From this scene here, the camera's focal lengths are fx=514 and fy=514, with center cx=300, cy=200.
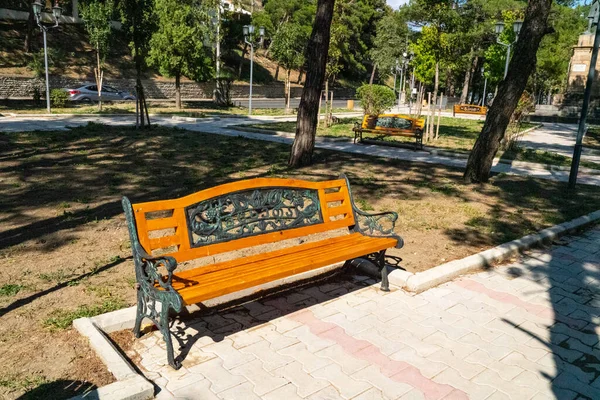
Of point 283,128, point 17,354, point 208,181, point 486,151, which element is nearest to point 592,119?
point 283,128

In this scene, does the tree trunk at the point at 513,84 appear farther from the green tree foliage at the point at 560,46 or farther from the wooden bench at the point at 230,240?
the green tree foliage at the point at 560,46

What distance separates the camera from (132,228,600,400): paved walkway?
318 centimetres

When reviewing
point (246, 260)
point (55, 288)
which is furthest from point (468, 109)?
point (55, 288)

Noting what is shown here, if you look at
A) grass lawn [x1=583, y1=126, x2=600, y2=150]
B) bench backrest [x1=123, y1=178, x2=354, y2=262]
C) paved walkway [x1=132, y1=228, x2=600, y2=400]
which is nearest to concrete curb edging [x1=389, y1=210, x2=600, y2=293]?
paved walkway [x1=132, y1=228, x2=600, y2=400]

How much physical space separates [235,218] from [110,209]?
128 inches

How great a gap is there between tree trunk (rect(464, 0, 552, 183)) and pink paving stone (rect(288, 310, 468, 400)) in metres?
6.16

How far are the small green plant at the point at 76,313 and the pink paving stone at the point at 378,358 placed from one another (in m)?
1.40

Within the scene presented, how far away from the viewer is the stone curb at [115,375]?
279cm

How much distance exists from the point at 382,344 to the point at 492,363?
2.47 feet

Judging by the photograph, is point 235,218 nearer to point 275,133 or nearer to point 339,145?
point 339,145

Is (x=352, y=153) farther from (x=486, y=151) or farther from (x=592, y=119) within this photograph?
(x=592, y=119)

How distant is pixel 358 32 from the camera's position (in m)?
58.8

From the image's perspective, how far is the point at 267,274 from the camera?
370 centimetres

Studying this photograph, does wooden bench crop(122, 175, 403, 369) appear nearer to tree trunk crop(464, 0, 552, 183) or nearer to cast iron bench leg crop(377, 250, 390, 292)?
cast iron bench leg crop(377, 250, 390, 292)
